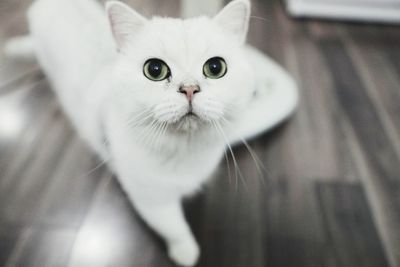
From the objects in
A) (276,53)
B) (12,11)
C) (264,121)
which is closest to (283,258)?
(264,121)

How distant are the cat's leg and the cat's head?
0.90 ft

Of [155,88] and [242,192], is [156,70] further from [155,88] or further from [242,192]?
[242,192]

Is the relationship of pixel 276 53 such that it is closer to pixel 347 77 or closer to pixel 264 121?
pixel 347 77

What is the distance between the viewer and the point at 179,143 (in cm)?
67

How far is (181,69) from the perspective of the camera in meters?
0.58

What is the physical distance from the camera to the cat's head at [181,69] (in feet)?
1.86

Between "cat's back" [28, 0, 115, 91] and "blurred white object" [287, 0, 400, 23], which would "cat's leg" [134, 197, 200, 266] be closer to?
"cat's back" [28, 0, 115, 91]

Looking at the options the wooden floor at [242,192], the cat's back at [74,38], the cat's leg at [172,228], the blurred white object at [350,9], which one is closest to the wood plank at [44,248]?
the wooden floor at [242,192]

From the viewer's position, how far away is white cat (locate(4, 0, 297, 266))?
58cm

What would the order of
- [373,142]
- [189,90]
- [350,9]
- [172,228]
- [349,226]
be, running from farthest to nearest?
[350,9], [373,142], [349,226], [172,228], [189,90]

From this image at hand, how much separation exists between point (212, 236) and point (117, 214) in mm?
273

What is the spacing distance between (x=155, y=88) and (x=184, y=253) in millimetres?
479

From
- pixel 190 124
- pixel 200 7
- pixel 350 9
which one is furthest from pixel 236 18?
pixel 350 9

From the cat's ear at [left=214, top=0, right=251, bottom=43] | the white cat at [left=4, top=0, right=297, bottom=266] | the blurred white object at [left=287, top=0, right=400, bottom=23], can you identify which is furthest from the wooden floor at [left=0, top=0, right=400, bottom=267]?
the blurred white object at [left=287, top=0, right=400, bottom=23]
